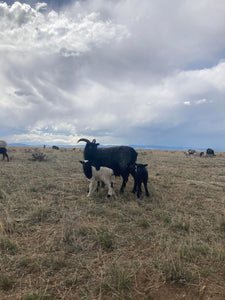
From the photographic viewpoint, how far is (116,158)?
830cm

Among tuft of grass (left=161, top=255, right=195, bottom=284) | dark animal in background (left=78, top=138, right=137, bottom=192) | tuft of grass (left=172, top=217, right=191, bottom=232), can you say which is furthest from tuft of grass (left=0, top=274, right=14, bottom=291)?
dark animal in background (left=78, top=138, right=137, bottom=192)

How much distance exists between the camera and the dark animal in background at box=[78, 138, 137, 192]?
26.6 ft

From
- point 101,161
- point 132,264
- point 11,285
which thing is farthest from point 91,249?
point 101,161

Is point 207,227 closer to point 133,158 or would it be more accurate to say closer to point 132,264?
point 132,264

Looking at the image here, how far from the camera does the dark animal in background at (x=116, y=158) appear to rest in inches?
319

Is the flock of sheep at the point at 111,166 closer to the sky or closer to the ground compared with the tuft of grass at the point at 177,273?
closer to the sky

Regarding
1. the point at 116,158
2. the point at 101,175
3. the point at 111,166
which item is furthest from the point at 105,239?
the point at 116,158

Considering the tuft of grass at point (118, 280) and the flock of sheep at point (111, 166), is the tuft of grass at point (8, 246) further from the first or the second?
the flock of sheep at point (111, 166)

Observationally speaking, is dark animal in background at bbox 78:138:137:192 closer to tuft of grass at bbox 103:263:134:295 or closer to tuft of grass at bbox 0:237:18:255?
tuft of grass at bbox 0:237:18:255

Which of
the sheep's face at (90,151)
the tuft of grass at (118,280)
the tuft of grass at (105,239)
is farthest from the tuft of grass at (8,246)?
the sheep's face at (90,151)

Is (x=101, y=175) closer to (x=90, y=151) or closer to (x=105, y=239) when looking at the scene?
(x=90, y=151)

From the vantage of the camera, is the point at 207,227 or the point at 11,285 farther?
the point at 207,227

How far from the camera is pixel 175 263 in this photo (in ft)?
9.30

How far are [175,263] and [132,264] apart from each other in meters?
0.78
